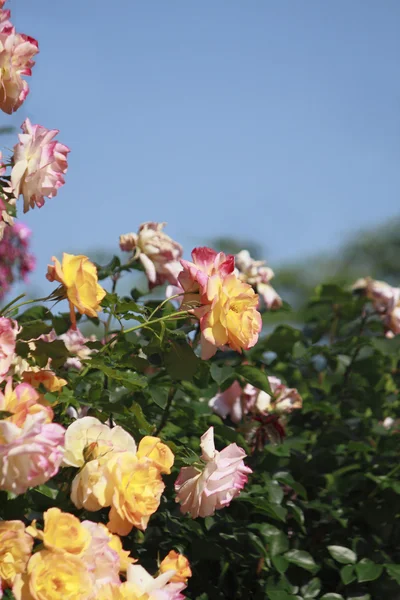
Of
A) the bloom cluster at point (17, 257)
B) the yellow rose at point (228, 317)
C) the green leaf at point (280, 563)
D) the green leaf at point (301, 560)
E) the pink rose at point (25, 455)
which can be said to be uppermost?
the yellow rose at point (228, 317)

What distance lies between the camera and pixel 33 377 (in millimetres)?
1556

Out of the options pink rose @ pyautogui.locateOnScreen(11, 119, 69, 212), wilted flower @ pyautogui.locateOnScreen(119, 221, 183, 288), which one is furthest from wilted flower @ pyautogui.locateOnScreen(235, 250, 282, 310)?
pink rose @ pyautogui.locateOnScreen(11, 119, 69, 212)

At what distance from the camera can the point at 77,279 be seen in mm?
1454

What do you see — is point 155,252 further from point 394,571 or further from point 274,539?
point 394,571

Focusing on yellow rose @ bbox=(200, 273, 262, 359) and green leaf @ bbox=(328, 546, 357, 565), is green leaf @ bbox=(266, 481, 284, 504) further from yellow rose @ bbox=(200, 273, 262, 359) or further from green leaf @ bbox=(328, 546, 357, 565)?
yellow rose @ bbox=(200, 273, 262, 359)

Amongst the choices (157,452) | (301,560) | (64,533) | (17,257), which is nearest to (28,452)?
(64,533)

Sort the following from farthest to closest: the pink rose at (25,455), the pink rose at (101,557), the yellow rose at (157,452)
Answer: the yellow rose at (157,452) → the pink rose at (101,557) → the pink rose at (25,455)

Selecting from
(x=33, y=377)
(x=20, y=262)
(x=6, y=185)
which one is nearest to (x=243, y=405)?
(x=33, y=377)

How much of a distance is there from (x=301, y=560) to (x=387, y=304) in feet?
3.09

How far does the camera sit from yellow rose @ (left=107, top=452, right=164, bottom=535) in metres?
1.33

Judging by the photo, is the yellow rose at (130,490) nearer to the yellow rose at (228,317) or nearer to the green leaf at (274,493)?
the yellow rose at (228,317)

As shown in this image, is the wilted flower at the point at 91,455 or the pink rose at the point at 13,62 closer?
the wilted flower at the point at 91,455

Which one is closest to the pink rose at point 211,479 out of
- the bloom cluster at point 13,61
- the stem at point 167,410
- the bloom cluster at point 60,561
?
the bloom cluster at point 60,561

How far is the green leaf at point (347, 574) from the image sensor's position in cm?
208
